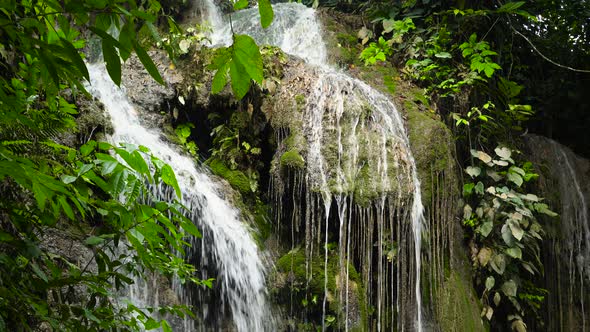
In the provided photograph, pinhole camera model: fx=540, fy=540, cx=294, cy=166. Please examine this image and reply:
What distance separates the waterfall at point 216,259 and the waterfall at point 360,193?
0.53 m

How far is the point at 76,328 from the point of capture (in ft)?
5.12

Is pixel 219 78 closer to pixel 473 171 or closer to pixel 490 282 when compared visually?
pixel 490 282

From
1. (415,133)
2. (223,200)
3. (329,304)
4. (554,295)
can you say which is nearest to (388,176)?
(415,133)

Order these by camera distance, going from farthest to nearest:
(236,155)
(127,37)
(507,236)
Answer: (236,155) < (507,236) < (127,37)

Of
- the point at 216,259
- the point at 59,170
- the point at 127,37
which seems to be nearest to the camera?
the point at 127,37

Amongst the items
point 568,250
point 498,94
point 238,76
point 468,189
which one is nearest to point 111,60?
point 238,76

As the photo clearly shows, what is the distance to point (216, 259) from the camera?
501 centimetres

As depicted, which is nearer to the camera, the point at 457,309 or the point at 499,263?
the point at 457,309

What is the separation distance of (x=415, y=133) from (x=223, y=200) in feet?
7.25

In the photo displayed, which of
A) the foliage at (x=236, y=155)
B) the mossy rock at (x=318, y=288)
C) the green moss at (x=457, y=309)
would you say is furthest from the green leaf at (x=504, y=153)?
the foliage at (x=236, y=155)

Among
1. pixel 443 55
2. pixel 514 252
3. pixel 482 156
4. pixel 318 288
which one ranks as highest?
pixel 443 55

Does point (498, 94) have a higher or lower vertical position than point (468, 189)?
higher

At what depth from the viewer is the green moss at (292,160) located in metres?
5.28

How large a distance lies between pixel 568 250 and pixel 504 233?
148 cm
